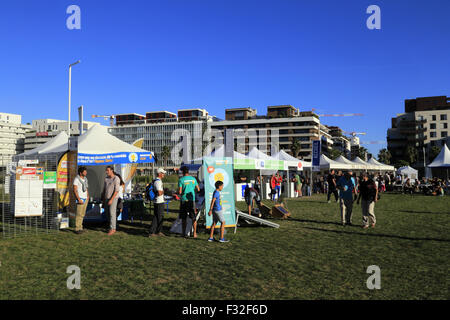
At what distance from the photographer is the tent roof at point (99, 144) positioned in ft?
40.4

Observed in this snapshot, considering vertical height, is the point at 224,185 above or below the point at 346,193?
above

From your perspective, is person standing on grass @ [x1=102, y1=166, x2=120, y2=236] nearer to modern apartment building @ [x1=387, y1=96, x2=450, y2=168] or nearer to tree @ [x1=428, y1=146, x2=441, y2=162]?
tree @ [x1=428, y1=146, x2=441, y2=162]

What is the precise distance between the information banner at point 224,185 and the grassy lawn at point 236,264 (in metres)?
0.56

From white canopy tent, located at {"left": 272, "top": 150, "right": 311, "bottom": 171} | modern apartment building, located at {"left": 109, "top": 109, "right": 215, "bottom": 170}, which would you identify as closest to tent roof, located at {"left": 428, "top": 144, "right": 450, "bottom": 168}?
white canopy tent, located at {"left": 272, "top": 150, "right": 311, "bottom": 171}

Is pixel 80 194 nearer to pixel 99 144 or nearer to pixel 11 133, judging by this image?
pixel 99 144

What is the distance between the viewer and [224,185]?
10188 millimetres

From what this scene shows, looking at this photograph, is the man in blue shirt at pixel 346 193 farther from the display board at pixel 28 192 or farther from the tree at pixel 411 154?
the tree at pixel 411 154

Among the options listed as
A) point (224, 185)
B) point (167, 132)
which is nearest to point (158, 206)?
point (224, 185)

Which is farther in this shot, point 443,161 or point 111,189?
point 443,161

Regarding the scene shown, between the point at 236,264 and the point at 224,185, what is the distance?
3823mm

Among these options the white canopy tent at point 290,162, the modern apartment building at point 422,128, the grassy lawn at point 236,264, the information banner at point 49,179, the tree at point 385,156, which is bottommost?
the grassy lawn at point 236,264

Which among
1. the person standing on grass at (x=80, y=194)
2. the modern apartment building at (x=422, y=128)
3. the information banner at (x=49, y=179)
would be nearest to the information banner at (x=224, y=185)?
the person standing on grass at (x=80, y=194)

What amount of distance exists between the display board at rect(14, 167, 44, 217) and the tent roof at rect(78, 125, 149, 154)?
2.43 meters

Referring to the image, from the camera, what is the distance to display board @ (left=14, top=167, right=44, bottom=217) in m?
9.34
